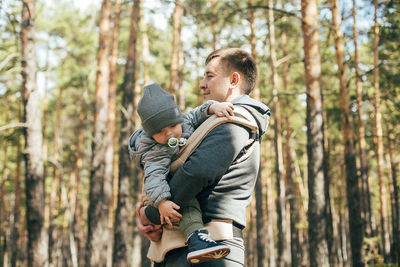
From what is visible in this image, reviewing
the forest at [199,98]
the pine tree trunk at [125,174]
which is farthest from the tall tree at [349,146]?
the pine tree trunk at [125,174]

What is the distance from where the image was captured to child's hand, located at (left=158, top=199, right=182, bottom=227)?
6.51 ft

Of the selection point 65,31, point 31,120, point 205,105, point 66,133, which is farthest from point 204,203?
point 66,133

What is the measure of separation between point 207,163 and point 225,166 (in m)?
0.11

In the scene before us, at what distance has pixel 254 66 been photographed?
7.88ft

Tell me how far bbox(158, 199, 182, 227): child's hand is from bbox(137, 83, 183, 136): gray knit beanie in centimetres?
37

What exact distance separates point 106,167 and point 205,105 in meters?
12.7

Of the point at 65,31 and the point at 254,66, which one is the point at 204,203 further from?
the point at 65,31

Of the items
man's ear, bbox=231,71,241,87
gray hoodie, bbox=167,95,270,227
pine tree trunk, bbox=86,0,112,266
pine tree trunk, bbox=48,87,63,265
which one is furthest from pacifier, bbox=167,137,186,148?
pine tree trunk, bbox=48,87,63,265

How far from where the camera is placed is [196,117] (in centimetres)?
236

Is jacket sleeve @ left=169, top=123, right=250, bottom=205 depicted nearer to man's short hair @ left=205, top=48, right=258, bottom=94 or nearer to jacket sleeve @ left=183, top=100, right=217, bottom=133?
jacket sleeve @ left=183, top=100, right=217, bottom=133

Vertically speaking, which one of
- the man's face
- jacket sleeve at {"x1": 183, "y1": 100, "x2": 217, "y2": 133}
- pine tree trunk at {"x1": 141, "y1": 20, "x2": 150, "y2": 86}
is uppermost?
pine tree trunk at {"x1": 141, "y1": 20, "x2": 150, "y2": 86}

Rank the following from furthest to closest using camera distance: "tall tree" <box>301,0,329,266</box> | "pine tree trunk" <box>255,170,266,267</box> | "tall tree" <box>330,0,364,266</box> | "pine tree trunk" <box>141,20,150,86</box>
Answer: "pine tree trunk" <box>255,170,266,267</box>, "pine tree trunk" <box>141,20,150,86</box>, "tall tree" <box>330,0,364,266</box>, "tall tree" <box>301,0,329,266</box>

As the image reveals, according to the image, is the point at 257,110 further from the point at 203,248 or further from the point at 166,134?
the point at 203,248

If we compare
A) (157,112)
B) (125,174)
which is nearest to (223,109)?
(157,112)
